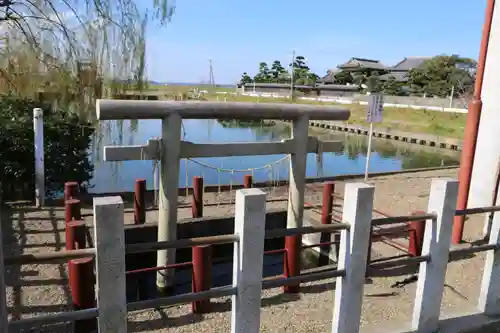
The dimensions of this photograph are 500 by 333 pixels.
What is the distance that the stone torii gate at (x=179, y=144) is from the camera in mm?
4707

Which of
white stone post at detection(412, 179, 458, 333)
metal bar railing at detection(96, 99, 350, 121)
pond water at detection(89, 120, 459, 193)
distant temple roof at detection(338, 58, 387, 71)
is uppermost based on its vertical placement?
distant temple roof at detection(338, 58, 387, 71)

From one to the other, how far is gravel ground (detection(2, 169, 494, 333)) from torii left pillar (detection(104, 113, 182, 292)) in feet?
3.39

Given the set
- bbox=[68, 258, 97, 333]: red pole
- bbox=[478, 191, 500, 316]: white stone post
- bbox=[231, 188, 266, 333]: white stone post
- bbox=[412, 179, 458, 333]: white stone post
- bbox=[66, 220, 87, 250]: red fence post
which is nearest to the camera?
bbox=[231, 188, 266, 333]: white stone post

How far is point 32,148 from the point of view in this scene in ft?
25.4

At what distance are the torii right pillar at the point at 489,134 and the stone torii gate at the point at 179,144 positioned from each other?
232 centimetres

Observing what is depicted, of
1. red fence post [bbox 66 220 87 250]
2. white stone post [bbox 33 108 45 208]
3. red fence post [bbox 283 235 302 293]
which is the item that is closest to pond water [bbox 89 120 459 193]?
white stone post [bbox 33 108 45 208]

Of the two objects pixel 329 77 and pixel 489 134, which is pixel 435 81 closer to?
pixel 329 77

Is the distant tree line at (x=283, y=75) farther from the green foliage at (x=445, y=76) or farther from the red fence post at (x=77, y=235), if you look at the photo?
the red fence post at (x=77, y=235)

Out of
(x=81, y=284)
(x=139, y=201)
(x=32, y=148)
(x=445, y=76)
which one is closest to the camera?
(x=81, y=284)

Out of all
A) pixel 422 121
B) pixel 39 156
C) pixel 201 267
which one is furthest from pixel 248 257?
pixel 422 121

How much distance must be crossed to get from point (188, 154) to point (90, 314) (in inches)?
133

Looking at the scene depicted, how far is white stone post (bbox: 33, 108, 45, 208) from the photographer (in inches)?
264

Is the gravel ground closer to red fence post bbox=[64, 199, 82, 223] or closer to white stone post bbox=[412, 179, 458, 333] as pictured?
white stone post bbox=[412, 179, 458, 333]

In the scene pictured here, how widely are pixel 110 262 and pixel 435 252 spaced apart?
2.21 meters
